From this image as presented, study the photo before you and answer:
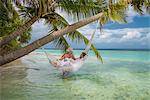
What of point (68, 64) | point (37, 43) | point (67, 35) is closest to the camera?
point (37, 43)

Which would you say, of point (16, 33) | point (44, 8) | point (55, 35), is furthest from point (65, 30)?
point (16, 33)

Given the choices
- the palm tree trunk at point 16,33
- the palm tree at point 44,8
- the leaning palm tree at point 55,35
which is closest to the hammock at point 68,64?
the palm tree at point 44,8

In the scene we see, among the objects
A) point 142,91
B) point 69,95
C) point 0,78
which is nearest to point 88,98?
point 69,95

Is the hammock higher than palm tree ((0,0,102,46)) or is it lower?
lower

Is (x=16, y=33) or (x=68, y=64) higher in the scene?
(x=16, y=33)

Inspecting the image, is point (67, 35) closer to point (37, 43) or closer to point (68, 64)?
point (68, 64)

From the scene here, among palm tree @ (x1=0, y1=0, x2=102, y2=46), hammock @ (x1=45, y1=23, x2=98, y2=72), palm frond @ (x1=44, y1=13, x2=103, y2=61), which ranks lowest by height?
hammock @ (x1=45, y1=23, x2=98, y2=72)

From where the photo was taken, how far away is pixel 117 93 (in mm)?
10117

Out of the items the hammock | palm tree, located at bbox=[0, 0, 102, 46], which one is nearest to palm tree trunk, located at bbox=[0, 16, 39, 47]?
palm tree, located at bbox=[0, 0, 102, 46]

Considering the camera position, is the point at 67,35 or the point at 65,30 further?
the point at 67,35

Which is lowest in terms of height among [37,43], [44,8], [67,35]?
[67,35]

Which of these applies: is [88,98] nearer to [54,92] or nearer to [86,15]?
[54,92]

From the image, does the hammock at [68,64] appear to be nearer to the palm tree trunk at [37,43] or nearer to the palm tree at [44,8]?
the palm tree at [44,8]

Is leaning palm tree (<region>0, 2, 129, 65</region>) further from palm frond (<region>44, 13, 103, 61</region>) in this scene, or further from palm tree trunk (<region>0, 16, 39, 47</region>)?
palm frond (<region>44, 13, 103, 61</region>)
